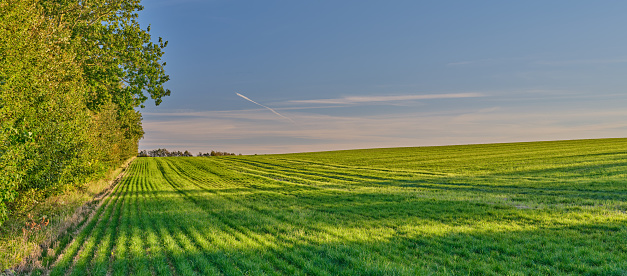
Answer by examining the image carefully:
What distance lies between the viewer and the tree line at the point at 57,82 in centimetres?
1253

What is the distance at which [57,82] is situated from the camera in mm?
18156

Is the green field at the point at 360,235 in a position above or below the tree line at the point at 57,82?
below

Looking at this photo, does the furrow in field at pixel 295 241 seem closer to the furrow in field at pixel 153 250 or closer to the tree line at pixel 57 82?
the furrow in field at pixel 153 250

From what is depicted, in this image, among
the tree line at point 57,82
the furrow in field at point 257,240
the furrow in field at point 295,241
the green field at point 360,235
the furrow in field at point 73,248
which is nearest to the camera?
the furrow in field at point 257,240

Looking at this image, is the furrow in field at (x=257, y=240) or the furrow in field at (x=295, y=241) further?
the furrow in field at (x=295, y=241)

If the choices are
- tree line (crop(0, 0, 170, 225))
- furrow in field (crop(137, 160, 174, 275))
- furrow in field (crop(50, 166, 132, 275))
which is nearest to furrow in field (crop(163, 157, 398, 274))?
furrow in field (crop(137, 160, 174, 275))

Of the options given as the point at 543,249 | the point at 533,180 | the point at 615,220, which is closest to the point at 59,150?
the point at 543,249

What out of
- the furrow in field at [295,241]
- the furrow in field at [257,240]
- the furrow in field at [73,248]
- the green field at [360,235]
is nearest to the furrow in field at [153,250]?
the green field at [360,235]

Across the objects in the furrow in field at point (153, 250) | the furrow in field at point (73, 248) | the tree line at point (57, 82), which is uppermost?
the tree line at point (57, 82)

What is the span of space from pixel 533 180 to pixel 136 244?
107 ft

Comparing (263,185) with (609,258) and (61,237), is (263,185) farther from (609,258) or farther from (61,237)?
(609,258)

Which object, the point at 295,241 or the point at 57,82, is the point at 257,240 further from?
the point at 57,82

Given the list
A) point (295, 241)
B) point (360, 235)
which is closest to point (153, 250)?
point (295, 241)

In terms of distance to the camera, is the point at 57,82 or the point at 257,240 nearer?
the point at 257,240
